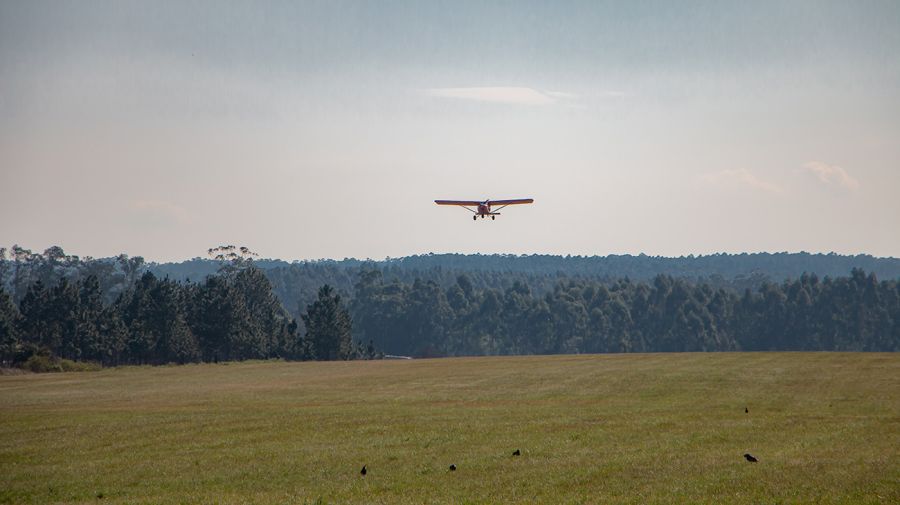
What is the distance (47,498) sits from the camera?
108 ft

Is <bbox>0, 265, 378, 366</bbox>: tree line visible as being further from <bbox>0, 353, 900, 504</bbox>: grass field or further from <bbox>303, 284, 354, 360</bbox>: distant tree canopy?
<bbox>0, 353, 900, 504</bbox>: grass field

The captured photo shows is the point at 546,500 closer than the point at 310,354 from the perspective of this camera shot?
Yes

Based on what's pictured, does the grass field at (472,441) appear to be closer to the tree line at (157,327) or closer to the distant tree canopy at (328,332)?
the tree line at (157,327)

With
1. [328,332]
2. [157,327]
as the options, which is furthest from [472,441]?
[328,332]

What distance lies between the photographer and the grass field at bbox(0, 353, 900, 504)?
31.8m

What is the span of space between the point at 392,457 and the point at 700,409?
2330 centimetres

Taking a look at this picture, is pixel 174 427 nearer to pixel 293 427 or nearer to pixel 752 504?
pixel 293 427

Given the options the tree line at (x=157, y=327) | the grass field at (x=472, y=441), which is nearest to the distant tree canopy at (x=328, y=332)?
the tree line at (x=157, y=327)

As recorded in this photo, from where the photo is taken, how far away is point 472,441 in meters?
43.4

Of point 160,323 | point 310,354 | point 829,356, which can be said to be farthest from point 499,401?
point 310,354

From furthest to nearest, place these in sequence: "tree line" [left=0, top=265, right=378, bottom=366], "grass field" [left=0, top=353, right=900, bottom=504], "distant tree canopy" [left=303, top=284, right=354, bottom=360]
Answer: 1. "distant tree canopy" [left=303, top=284, right=354, bottom=360]
2. "tree line" [left=0, top=265, right=378, bottom=366]
3. "grass field" [left=0, top=353, right=900, bottom=504]

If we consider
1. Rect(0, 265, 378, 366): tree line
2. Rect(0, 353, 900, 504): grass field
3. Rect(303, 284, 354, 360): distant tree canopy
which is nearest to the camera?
Rect(0, 353, 900, 504): grass field

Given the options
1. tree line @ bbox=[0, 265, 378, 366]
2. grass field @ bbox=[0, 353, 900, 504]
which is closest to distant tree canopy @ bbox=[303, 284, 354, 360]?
tree line @ bbox=[0, 265, 378, 366]

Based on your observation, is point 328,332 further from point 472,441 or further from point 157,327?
point 472,441
